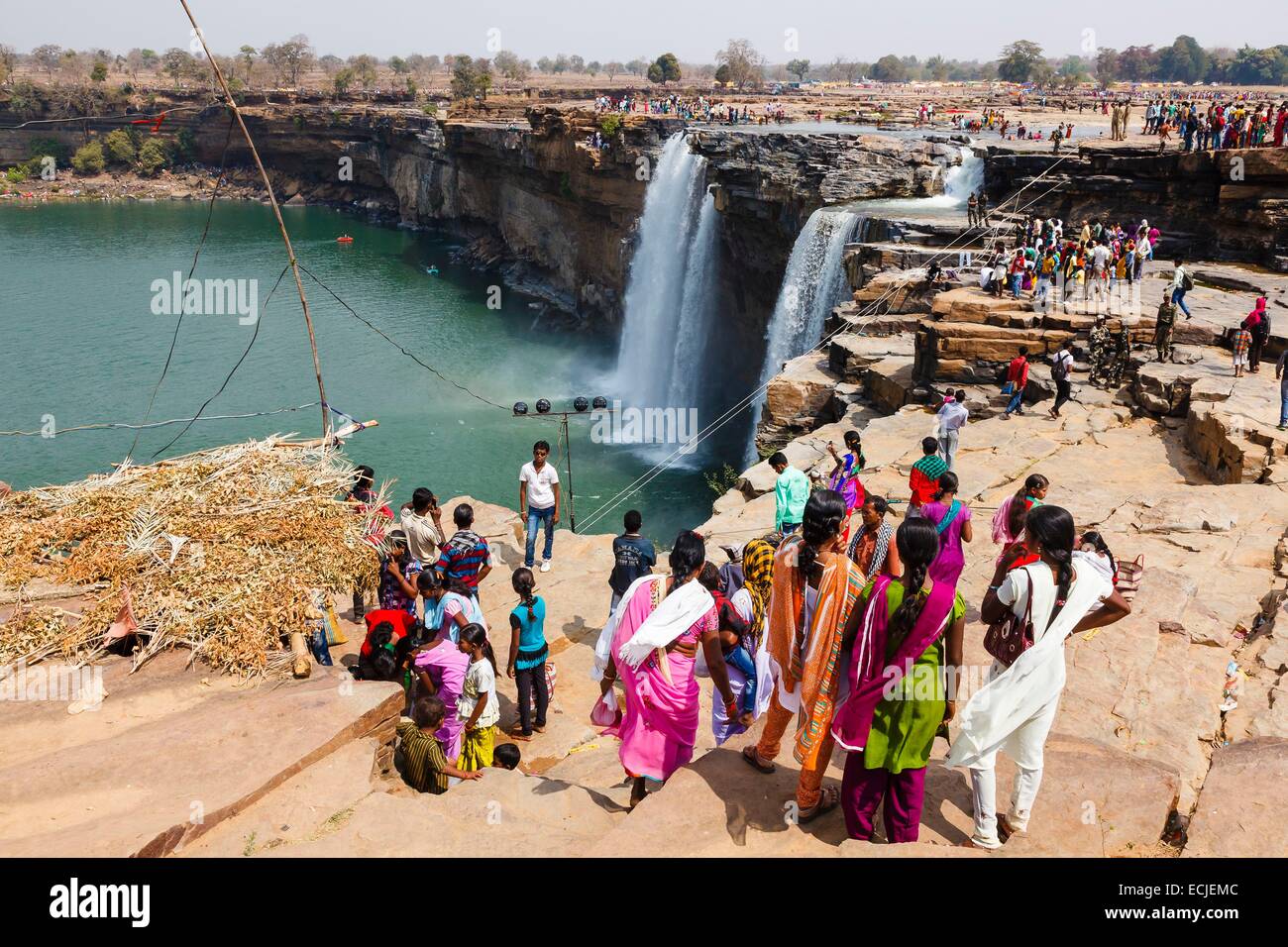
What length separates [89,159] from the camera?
222ft

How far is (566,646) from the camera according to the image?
28.1 ft

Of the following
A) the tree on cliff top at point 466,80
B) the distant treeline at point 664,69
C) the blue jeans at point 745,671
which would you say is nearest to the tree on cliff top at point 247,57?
the distant treeline at point 664,69

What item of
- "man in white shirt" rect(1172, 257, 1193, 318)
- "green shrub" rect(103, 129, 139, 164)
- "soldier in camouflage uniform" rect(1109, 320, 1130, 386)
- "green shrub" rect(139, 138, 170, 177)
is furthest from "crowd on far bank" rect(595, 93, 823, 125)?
"green shrub" rect(103, 129, 139, 164)

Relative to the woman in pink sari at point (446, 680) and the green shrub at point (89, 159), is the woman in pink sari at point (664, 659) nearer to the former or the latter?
the woman in pink sari at point (446, 680)

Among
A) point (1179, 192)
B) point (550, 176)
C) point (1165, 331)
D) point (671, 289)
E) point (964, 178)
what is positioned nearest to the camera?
point (1165, 331)

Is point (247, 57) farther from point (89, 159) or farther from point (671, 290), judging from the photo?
point (671, 290)

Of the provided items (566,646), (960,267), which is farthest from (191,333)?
(566,646)

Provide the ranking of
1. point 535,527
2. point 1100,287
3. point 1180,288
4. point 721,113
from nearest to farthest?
point 535,527
point 1180,288
point 1100,287
point 721,113

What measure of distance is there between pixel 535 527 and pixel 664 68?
227ft

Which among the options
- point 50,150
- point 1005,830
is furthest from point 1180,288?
point 50,150

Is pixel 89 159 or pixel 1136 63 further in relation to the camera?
pixel 1136 63

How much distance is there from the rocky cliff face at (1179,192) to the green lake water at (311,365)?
1068 cm
